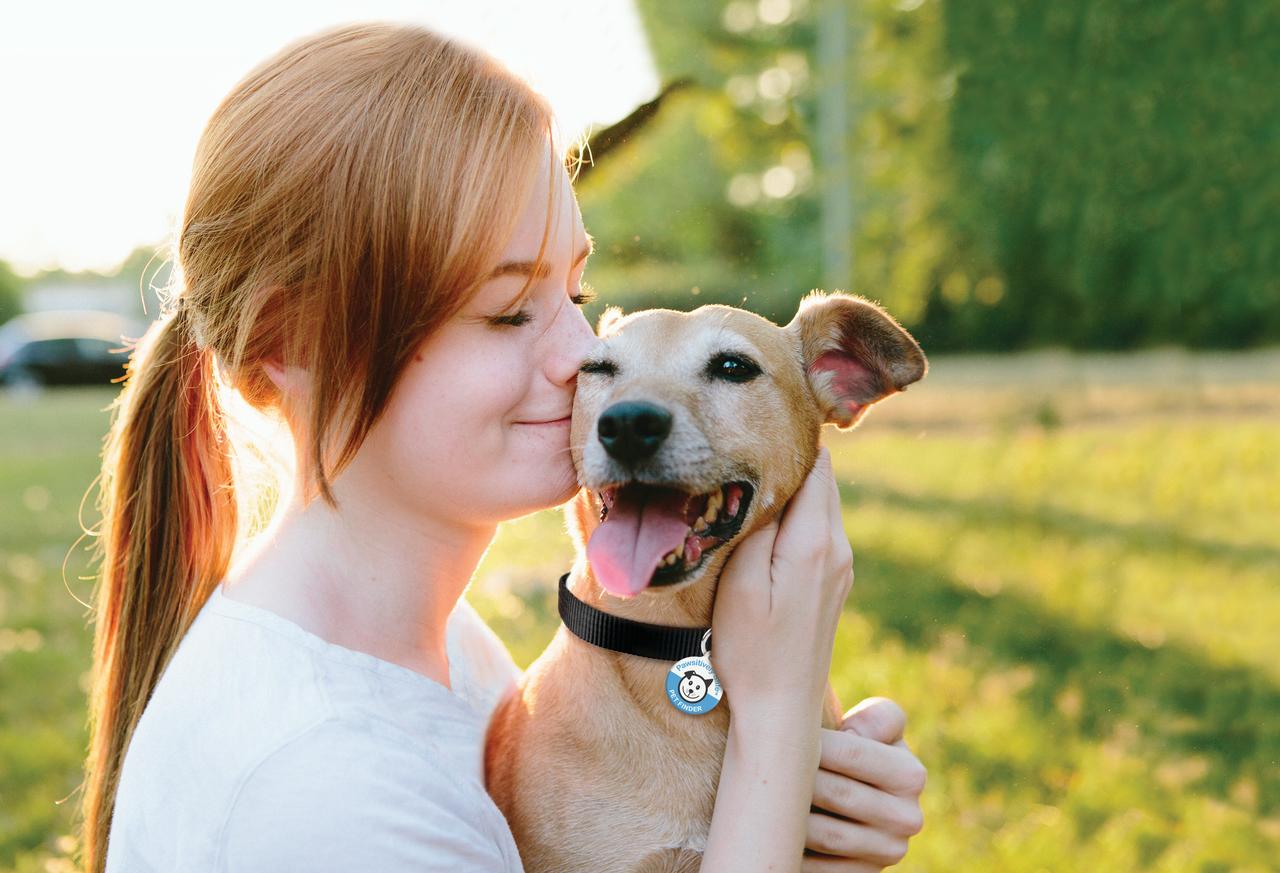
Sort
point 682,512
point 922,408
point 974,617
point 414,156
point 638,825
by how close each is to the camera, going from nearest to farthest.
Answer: point 414,156, point 638,825, point 682,512, point 974,617, point 922,408

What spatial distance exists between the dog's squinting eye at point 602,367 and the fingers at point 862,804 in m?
1.00

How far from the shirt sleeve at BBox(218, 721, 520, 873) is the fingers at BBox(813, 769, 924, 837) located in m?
0.83

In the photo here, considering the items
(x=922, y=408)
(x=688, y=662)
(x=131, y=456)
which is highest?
(x=131, y=456)

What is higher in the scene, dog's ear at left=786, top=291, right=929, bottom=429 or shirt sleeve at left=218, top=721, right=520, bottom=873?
dog's ear at left=786, top=291, right=929, bottom=429

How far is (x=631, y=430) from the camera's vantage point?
2.30 meters

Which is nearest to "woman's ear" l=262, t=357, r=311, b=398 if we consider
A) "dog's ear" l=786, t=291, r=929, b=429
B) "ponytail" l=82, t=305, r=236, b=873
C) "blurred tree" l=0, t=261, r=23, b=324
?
"ponytail" l=82, t=305, r=236, b=873

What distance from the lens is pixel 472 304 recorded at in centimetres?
214

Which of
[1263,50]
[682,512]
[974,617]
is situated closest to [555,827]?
[682,512]

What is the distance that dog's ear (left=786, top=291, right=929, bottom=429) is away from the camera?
2.76 metres

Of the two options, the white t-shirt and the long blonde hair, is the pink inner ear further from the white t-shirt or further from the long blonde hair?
the white t-shirt

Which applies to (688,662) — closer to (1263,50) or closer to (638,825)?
(638,825)

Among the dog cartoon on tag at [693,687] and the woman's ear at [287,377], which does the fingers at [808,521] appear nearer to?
the dog cartoon on tag at [693,687]

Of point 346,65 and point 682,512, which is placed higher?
point 346,65

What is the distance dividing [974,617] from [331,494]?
512 cm
